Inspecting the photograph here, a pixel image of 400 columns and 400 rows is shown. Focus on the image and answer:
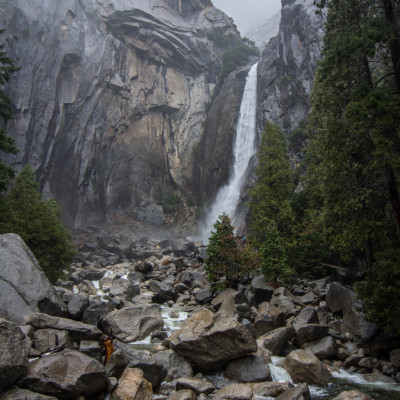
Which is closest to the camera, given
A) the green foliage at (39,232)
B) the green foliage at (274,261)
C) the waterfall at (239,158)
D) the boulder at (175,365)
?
the boulder at (175,365)

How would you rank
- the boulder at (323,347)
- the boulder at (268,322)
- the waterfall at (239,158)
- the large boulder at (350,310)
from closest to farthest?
the boulder at (323,347), the large boulder at (350,310), the boulder at (268,322), the waterfall at (239,158)

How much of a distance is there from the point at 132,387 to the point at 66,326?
281cm

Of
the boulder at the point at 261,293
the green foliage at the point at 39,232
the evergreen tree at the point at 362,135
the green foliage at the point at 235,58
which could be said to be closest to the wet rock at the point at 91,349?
the evergreen tree at the point at 362,135

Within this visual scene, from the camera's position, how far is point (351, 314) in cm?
1249

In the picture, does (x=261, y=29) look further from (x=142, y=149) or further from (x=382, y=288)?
(x=382, y=288)

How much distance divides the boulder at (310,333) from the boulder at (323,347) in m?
0.14

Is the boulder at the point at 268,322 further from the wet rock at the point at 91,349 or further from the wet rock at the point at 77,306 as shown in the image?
the wet rock at the point at 77,306

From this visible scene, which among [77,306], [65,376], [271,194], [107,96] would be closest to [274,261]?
[271,194]

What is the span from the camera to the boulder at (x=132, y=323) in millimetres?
12391

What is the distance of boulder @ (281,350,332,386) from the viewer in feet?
31.4

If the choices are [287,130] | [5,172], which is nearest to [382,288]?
[5,172]

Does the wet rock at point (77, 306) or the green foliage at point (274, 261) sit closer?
the wet rock at point (77, 306)

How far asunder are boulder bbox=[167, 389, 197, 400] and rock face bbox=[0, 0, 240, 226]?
4174cm

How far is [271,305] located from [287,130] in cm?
3070
